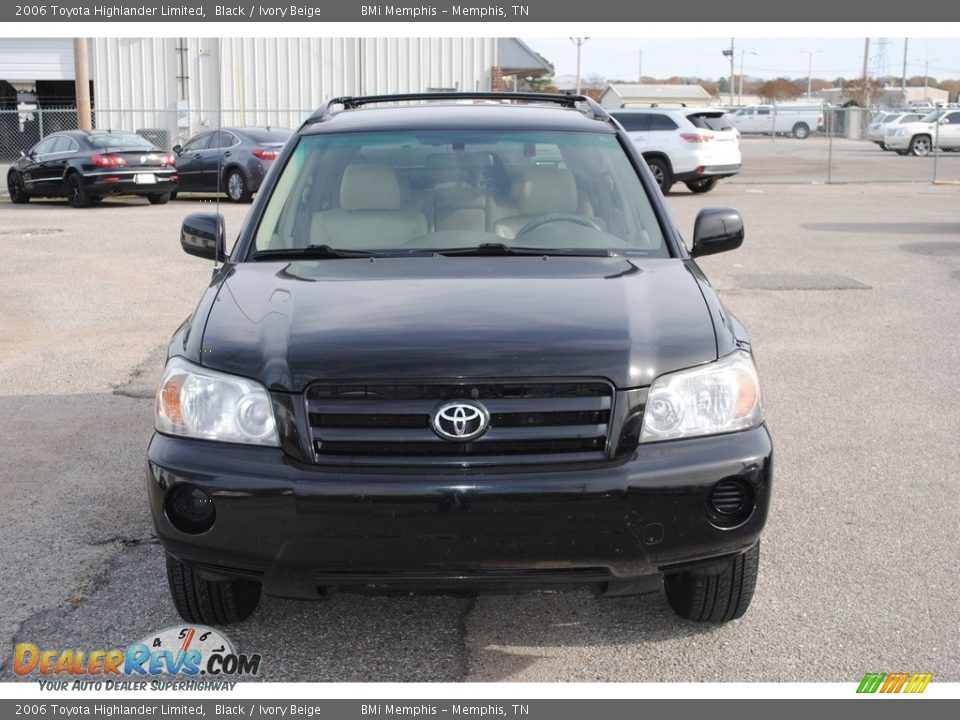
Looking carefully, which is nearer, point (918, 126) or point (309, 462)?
point (309, 462)

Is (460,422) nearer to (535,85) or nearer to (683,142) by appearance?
(683,142)

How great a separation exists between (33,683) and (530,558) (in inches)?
61.5

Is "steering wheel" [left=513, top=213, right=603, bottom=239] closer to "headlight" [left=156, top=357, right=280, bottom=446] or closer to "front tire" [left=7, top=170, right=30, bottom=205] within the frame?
"headlight" [left=156, top=357, right=280, bottom=446]

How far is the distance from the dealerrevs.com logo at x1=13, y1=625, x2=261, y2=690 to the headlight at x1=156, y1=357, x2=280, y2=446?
737mm

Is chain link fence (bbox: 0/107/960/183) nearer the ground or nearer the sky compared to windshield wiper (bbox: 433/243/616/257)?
nearer the ground

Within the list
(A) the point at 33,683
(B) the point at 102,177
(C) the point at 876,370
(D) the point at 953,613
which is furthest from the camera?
(B) the point at 102,177

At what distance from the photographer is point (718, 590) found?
398 centimetres

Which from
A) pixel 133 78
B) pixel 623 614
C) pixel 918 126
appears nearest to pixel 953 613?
pixel 623 614

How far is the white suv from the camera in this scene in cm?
2388

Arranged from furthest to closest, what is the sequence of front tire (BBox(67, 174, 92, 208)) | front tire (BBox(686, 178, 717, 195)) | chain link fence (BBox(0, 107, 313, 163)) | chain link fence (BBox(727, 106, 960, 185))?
chain link fence (BBox(0, 107, 313, 163)), chain link fence (BBox(727, 106, 960, 185)), front tire (BBox(686, 178, 717, 195)), front tire (BBox(67, 174, 92, 208))

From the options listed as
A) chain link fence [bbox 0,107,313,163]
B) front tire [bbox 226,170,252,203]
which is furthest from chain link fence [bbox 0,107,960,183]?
front tire [bbox 226,170,252,203]

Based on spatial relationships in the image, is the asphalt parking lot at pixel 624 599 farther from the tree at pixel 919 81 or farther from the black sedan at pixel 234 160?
the tree at pixel 919 81

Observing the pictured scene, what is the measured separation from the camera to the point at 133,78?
37281 millimetres
